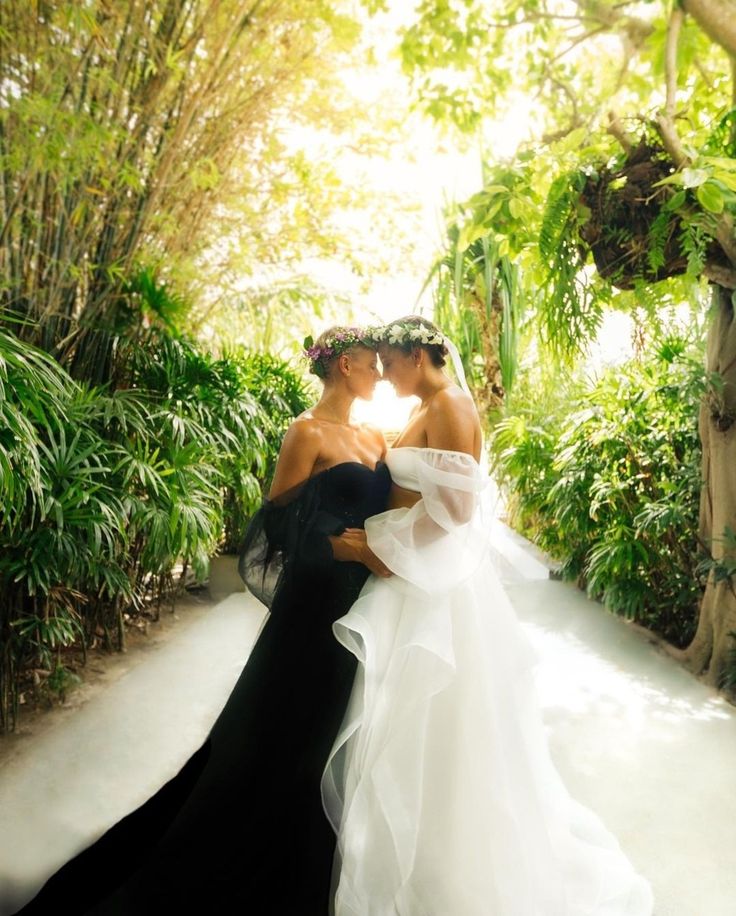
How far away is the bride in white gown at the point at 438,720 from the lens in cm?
146

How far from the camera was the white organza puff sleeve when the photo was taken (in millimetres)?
1555

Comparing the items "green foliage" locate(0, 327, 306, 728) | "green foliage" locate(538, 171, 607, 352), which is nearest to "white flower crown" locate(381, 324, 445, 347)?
"green foliage" locate(0, 327, 306, 728)

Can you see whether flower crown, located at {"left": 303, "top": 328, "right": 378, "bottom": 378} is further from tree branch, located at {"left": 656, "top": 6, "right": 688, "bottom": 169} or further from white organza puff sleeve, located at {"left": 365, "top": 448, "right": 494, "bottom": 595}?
tree branch, located at {"left": 656, "top": 6, "right": 688, "bottom": 169}

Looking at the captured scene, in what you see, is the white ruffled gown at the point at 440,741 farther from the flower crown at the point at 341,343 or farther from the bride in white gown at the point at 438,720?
the flower crown at the point at 341,343

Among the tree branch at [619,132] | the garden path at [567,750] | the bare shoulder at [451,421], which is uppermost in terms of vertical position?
the tree branch at [619,132]

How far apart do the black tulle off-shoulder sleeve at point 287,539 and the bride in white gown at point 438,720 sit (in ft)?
0.23

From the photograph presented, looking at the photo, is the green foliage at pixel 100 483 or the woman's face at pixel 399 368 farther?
the green foliage at pixel 100 483

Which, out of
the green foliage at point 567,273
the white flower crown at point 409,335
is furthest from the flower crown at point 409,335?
the green foliage at point 567,273

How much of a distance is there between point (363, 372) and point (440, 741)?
886 millimetres

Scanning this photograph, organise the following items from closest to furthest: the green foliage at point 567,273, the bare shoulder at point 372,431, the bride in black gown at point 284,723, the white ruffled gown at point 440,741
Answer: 1. the white ruffled gown at point 440,741
2. the bride in black gown at point 284,723
3. the bare shoulder at point 372,431
4. the green foliage at point 567,273

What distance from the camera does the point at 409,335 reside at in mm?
1634

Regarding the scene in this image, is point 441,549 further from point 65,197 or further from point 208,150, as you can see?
point 208,150

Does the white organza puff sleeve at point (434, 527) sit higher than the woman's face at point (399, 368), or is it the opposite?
the woman's face at point (399, 368)

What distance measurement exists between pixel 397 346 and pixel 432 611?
0.62 metres
